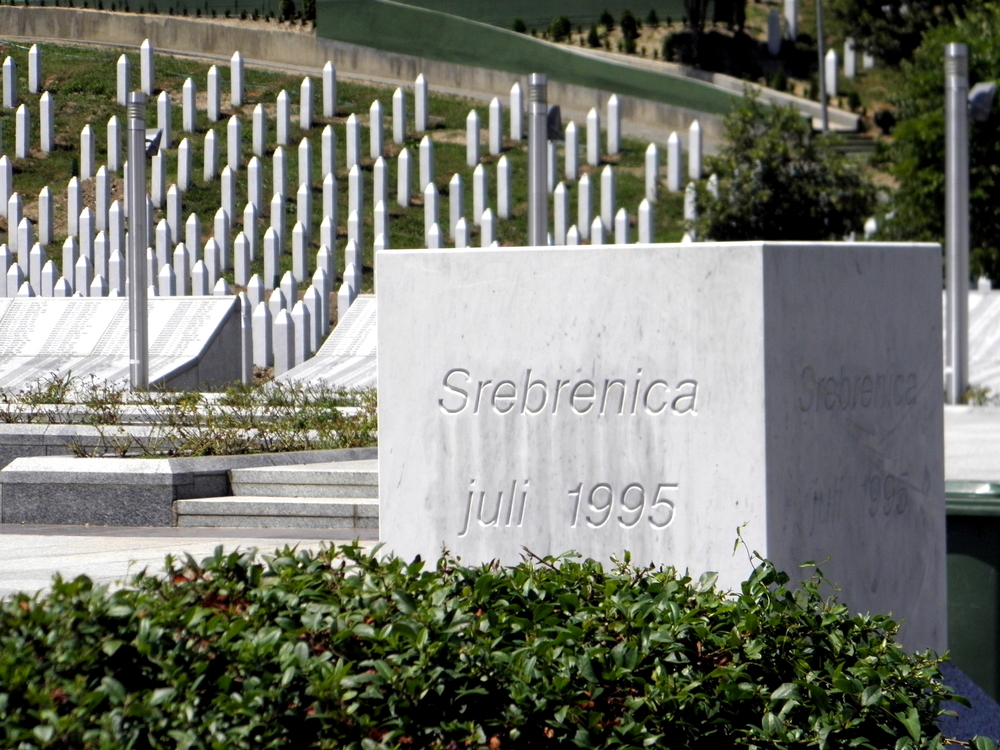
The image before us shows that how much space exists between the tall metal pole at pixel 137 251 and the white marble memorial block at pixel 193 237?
7.43 metres

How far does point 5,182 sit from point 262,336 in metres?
6.73

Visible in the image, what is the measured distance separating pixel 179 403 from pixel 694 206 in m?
17.4

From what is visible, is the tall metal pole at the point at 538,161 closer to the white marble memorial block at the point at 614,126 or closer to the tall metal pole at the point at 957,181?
the tall metal pole at the point at 957,181

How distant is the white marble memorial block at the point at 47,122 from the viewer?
2555 centimetres

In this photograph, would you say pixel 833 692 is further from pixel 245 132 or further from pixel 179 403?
pixel 245 132

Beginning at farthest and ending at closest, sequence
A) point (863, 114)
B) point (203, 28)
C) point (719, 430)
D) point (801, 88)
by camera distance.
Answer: point (801, 88) < point (863, 114) < point (203, 28) < point (719, 430)

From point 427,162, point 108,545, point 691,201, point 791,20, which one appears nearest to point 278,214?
point 427,162

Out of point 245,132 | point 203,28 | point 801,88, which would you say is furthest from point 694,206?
point 801,88

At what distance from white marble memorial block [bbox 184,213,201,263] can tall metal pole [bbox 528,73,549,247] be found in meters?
9.26

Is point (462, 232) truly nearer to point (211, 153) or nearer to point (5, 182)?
point (211, 153)

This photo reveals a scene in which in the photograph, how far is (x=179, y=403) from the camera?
10758 millimetres

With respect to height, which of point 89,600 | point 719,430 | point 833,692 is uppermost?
point 719,430

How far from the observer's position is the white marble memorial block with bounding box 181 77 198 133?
84.5 feet

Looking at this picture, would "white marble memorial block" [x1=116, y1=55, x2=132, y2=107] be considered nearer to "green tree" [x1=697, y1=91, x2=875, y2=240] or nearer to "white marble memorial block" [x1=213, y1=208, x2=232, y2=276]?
"white marble memorial block" [x1=213, y1=208, x2=232, y2=276]
